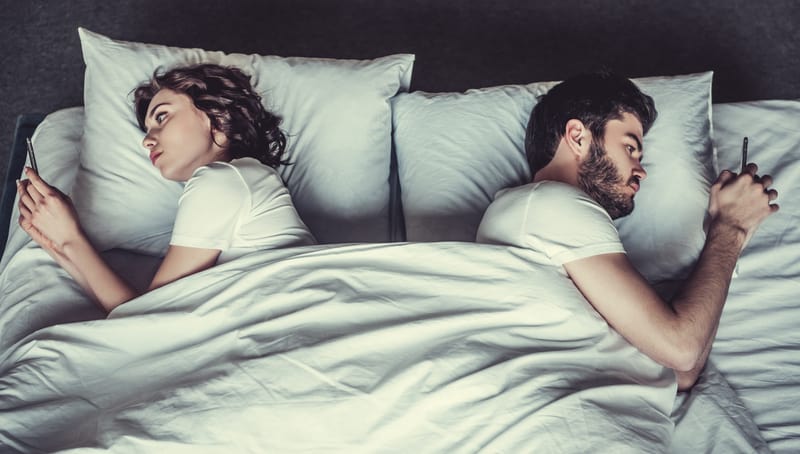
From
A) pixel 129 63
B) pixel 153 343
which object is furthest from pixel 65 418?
pixel 129 63

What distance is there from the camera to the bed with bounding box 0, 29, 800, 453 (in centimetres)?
122

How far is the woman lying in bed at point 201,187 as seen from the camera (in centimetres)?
144

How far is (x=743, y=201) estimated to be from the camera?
63.2 inches

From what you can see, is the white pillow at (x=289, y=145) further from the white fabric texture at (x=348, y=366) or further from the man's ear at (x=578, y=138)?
the man's ear at (x=578, y=138)

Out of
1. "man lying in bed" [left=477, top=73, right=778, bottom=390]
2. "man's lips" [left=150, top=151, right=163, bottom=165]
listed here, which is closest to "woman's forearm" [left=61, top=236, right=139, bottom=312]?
"man's lips" [left=150, top=151, right=163, bottom=165]

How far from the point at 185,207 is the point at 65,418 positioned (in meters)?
0.43

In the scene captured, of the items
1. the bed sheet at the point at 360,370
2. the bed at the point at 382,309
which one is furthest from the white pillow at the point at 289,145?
the bed sheet at the point at 360,370

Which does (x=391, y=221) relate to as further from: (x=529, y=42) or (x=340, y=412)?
(x=529, y=42)

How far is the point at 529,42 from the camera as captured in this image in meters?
2.53

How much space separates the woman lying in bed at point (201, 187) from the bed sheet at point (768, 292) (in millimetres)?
926

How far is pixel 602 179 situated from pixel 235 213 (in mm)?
748

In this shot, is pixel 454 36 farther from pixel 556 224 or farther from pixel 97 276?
pixel 97 276

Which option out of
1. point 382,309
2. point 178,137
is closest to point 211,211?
point 178,137

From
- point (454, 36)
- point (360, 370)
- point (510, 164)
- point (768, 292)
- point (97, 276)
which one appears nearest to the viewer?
point (360, 370)
